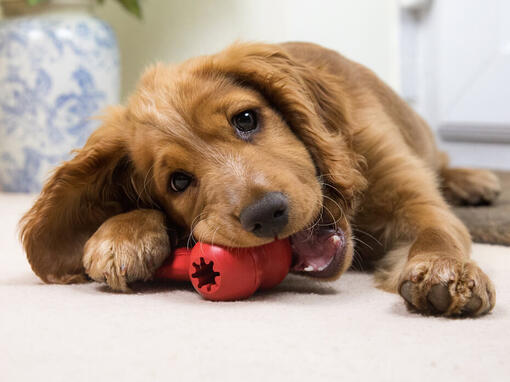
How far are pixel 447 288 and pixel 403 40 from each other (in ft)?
14.1

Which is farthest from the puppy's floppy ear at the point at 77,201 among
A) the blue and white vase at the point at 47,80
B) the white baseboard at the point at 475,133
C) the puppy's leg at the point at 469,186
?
the white baseboard at the point at 475,133

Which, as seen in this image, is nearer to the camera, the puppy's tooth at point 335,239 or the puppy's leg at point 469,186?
the puppy's tooth at point 335,239

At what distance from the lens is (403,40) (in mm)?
5480

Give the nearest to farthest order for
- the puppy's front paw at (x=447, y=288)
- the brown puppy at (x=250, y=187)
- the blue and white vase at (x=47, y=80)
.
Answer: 1. the puppy's front paw at (x=447, y=288)
2. the brown puppy at (x=250, y=187)
3. the blue and white vase at (x=47, y=80)

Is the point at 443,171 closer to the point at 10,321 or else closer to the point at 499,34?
the point at 499,34

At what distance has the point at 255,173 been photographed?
1.70 meters

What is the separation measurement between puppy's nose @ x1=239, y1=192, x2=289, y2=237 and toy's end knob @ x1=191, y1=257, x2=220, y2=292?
178mm

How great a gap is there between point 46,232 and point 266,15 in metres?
3.45

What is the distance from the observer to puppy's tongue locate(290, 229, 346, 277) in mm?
1844

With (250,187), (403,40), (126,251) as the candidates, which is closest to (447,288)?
(250,187)

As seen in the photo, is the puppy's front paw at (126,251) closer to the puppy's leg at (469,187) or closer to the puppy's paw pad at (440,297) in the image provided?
the puppy's paw pad at (440,297)

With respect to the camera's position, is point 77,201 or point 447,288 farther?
point 77,201

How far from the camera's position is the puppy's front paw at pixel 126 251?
186cm

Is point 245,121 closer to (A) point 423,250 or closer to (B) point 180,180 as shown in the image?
(B) point 180,180
